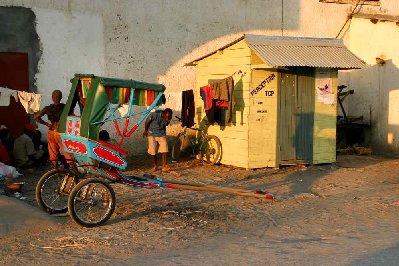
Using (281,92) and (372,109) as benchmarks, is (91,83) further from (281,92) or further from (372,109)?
(372,109)

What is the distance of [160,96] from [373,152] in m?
10.5

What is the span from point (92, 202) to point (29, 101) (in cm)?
514

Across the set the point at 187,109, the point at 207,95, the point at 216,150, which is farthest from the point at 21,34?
the point at 216,150

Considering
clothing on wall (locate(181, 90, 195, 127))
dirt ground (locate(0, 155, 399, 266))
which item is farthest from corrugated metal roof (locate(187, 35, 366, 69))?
dirt ground (locate(0, 155, 399, 266))

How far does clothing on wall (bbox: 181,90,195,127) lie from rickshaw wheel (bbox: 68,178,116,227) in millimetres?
6180

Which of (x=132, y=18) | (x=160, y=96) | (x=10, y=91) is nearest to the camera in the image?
(x=160, y=96)

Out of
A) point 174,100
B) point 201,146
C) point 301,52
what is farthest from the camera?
point 174,100

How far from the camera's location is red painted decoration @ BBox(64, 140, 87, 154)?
7801mm

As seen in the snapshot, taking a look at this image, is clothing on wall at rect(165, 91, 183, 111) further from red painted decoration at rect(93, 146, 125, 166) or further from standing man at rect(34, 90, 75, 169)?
red painted decoration at rect(93, 146, 125, 166)

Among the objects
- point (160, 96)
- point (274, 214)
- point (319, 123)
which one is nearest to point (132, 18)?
point (319, 123)

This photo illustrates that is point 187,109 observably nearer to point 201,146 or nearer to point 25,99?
point 201,146

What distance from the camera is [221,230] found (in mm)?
7621

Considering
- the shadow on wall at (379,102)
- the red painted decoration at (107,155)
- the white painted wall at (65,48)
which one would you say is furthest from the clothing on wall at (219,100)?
the shadow on wall at (379,102)

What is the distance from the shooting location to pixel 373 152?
1711 cm
